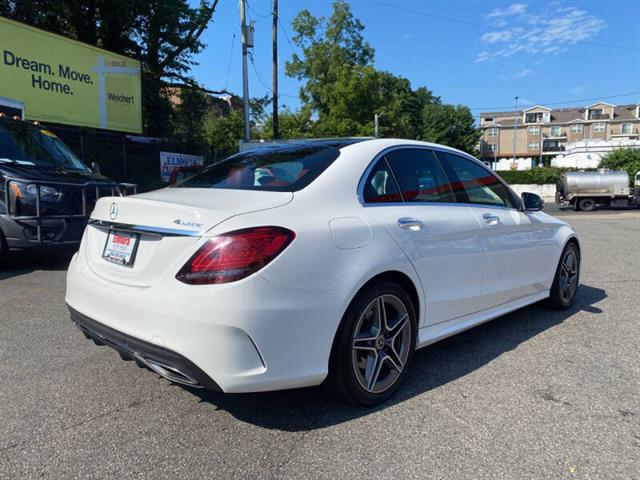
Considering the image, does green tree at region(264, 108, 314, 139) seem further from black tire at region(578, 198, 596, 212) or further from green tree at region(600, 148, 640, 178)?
green tree at region(600, 148, 640, 178)

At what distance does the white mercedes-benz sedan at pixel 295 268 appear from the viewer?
7.34 feet

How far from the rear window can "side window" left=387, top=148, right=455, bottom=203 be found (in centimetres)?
48

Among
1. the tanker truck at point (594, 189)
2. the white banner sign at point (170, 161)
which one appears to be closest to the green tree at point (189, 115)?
the white banner sign at point (170, 161)

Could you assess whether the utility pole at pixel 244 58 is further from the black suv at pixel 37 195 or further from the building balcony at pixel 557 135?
the building balcony at pixel 557 135

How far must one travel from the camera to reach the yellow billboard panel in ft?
43.0

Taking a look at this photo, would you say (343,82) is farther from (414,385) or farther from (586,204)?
(414,385)

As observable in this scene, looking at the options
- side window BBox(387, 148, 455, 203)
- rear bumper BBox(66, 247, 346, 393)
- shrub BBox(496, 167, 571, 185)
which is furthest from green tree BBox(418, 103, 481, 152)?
rear bumper BBox(66, 247, 346, 393)

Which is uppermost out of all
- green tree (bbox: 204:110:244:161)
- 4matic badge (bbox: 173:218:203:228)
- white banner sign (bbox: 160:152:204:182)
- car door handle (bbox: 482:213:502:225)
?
green tree (bbox: 204:110:244:161)

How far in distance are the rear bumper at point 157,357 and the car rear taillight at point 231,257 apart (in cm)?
39

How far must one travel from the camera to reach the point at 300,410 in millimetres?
2746

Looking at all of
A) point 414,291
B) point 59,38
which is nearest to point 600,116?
point 59,38

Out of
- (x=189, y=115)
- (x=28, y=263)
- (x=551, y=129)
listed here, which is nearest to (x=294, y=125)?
(x=189, y=115)

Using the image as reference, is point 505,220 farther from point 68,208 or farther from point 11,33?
point 11,33

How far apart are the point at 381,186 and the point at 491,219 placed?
1.20 metres
